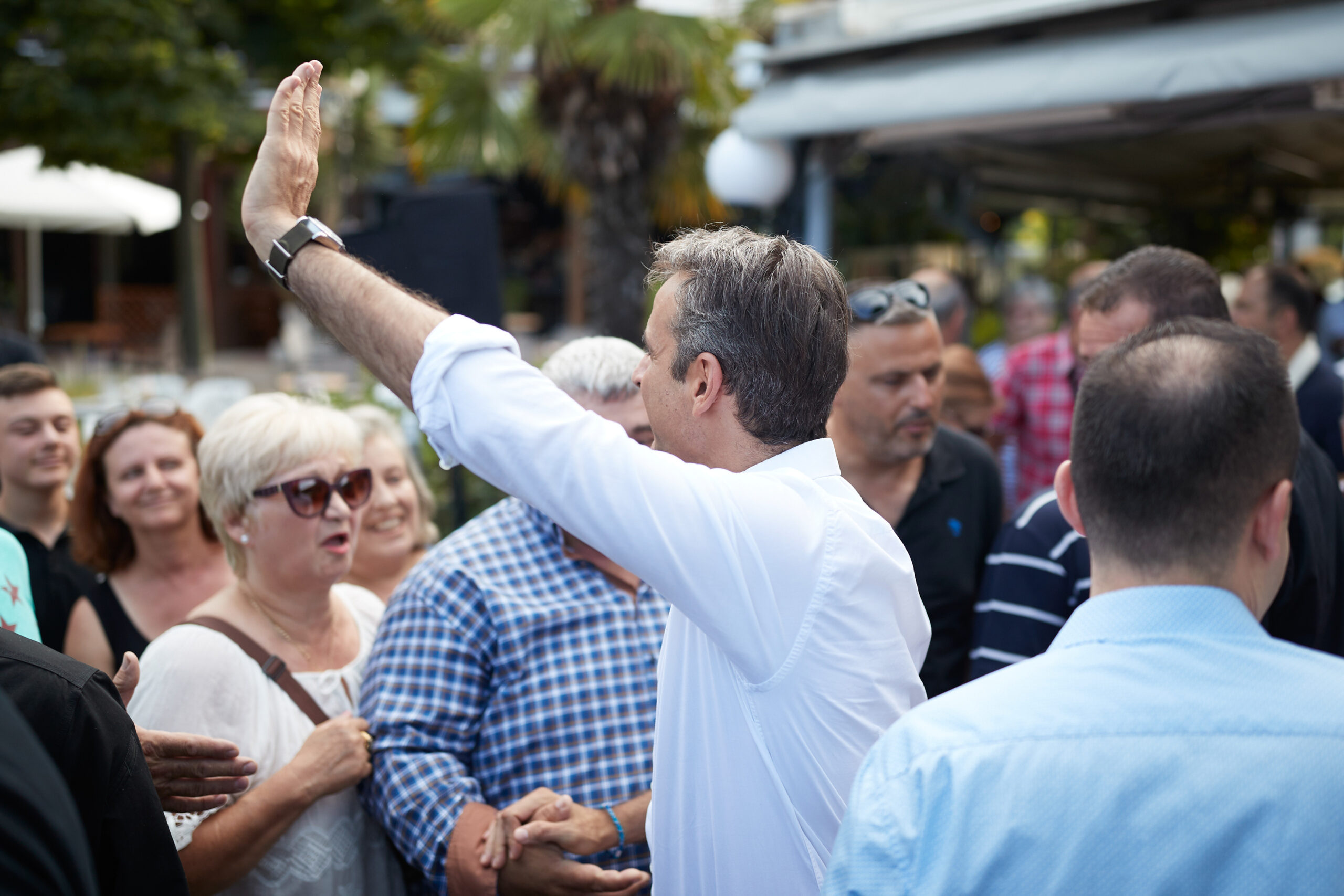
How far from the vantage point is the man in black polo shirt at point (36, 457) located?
11.9 ft

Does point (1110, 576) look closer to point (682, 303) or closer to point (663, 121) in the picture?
point (682, 303)

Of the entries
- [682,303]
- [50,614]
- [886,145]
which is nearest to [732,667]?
[682,303]

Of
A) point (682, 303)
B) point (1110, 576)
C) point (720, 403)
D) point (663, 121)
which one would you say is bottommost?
point (1110, 576)

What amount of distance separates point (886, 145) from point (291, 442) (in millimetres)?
4545

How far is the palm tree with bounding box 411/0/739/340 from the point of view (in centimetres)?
803

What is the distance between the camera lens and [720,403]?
1.56m

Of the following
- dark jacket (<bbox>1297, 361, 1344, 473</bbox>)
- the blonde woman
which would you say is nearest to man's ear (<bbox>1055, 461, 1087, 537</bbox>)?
the blonde woman

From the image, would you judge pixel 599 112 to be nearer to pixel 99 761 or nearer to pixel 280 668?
pixel 280 668

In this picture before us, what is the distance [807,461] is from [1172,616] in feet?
1.94

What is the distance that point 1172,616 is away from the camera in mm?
1082

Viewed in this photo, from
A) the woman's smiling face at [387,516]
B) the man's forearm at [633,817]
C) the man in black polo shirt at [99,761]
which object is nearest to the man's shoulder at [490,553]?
the man's forearm at [633,817]

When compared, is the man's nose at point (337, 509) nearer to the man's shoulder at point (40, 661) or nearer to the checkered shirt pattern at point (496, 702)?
the checkered shirt pattern at point (496, 702)

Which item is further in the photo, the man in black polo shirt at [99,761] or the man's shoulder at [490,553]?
the man's shoulder at [490,553]

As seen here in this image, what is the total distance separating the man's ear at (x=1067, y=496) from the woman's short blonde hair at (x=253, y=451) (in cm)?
181
